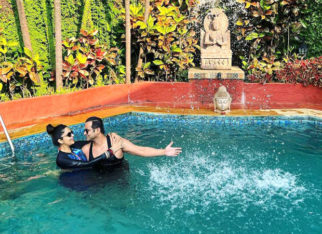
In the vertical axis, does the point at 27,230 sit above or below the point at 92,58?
below

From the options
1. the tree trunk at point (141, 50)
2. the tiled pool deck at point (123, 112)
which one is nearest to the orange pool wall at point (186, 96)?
the tiled pool deck at point (123, 112)


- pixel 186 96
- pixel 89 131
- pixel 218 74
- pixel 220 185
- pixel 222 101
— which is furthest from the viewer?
pixel 186 96

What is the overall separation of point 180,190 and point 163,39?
6707 mm

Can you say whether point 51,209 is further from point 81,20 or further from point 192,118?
point 81,20

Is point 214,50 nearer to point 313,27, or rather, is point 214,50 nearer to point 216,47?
point 216,47

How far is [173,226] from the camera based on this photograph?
4.34 metres

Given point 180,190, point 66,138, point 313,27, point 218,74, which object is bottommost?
point 180,190

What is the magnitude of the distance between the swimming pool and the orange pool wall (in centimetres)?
200

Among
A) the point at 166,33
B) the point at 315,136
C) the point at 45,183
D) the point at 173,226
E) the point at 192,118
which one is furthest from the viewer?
the point at 166,33

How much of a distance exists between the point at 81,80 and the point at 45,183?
519 cm

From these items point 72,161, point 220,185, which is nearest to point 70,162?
point 72,161

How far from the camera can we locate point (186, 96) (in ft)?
34.1

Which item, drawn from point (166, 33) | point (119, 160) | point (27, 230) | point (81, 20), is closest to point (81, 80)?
point (81, 20)

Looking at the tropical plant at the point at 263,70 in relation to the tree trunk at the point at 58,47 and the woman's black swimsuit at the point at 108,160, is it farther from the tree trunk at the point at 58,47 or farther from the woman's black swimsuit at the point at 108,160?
the woman's black swimsuit at the point at 108,160
